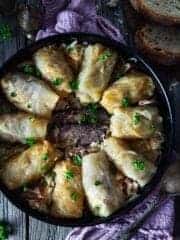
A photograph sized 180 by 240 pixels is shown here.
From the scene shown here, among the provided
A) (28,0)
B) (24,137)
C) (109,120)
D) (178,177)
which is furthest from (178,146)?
(28,0)

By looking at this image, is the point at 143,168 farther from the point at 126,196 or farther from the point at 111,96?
the point at 111,96

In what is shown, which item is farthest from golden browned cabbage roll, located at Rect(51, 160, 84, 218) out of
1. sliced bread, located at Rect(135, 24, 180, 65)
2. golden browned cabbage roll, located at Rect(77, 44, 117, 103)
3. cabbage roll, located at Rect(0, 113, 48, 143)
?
sliced bread, located at Rect(135, 24, 180, 65)

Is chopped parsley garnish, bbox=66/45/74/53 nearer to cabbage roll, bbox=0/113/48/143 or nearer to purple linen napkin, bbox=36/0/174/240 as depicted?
purple linen napkin, bbox=36/0/174/240

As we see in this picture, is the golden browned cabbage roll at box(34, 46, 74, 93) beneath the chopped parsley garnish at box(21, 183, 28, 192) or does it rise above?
above

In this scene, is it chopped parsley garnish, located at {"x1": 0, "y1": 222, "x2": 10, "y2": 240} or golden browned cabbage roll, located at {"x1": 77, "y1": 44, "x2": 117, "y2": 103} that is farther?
chopped parsley garnish, located at {"x1": 0, "y1": 222, "x2": 10, "y2": 240}

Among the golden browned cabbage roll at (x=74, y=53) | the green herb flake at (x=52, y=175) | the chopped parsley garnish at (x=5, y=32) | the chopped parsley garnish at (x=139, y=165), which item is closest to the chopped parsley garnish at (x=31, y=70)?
the golden browned cabbage roll at (x=74, y=53)

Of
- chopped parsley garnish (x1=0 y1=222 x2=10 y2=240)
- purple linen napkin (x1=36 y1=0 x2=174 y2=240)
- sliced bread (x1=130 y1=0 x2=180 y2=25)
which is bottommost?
chopped parsley garnish (x1=0 y1=222 x2=10 y2=240)

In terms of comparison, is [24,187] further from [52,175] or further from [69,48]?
[69,48]

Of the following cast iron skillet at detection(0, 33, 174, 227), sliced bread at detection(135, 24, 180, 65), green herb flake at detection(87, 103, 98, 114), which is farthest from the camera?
sliced bread at detection(135, 24, 180, 65)
